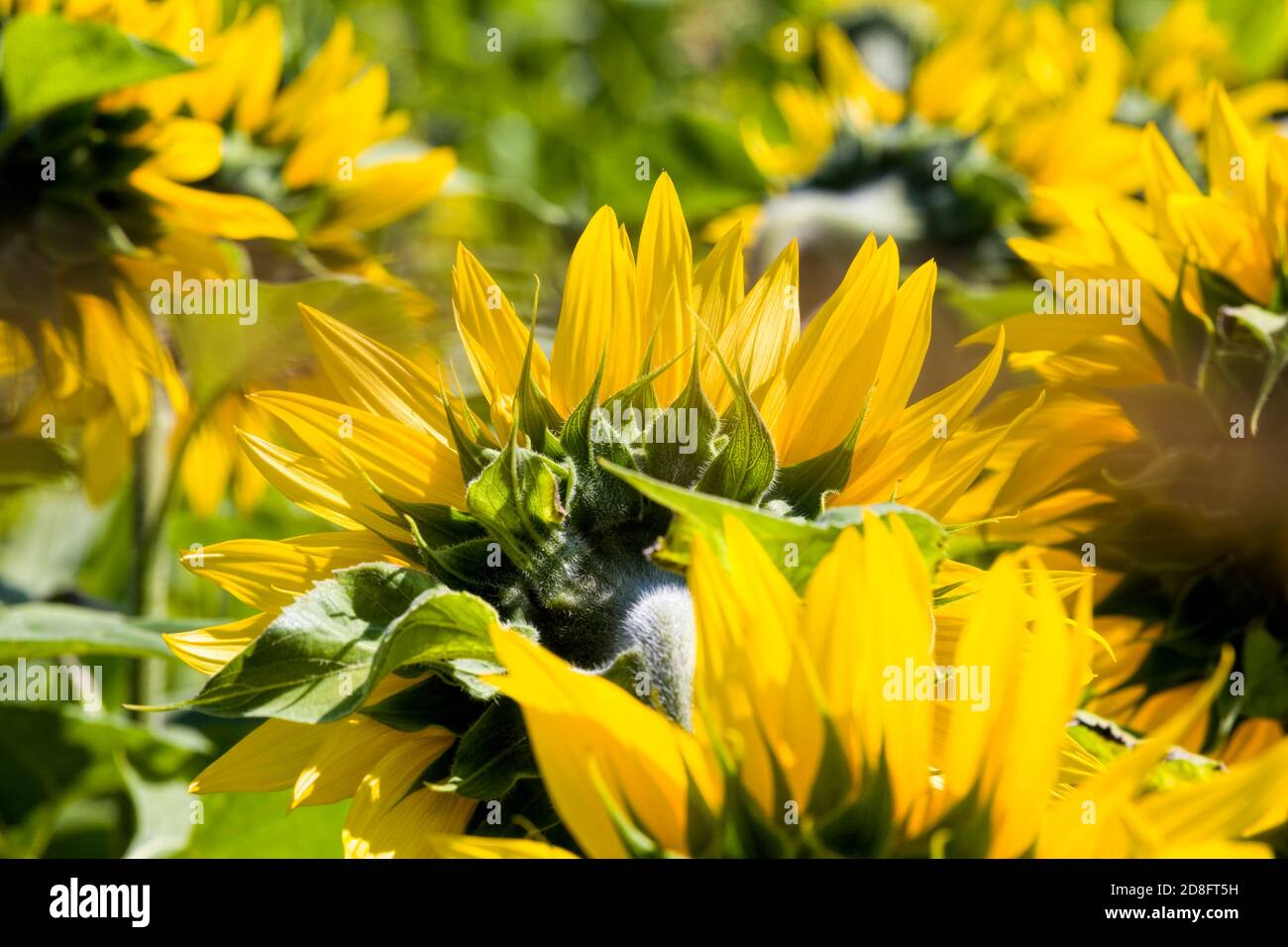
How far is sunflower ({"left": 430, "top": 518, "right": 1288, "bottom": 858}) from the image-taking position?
453 millimetres

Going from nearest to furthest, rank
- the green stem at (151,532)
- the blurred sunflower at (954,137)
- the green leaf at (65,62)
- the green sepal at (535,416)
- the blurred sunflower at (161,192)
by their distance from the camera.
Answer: the green sepal at (535,416)
the green leaf at (65,62)
the blurred sunflower at (161,192)
the green stem at (151,532)
the blurred sunflower at (954,137)

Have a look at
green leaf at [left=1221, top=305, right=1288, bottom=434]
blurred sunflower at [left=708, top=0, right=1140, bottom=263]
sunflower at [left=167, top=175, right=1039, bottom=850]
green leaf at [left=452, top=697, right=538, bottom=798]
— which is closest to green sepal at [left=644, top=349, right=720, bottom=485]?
sunflower at [left=167, top=175, right=1039, bottom=850]

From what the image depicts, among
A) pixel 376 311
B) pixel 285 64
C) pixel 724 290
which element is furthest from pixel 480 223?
pixel 724 290

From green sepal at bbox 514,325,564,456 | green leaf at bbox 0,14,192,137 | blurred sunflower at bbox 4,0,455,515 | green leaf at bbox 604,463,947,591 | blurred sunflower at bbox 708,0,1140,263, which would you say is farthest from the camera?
blurred sunflower at bbox 708,0,1140,263

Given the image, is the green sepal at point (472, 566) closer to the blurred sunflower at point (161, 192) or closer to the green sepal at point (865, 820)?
the green sepal at point (865, 820)

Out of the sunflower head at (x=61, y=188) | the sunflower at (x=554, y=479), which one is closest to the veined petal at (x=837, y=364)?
the sunflower at (x=554, y=479)

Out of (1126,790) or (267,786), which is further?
(267,786)

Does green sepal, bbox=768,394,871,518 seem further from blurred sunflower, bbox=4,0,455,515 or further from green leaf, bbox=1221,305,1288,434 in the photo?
blurred sunflower, bbox=4,0,455,515

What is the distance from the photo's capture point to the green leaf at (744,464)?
54 centimetres

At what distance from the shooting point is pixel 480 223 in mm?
1247

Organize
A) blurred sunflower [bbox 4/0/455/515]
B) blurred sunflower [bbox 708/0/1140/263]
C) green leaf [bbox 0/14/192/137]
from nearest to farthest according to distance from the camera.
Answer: green leaf [bbox 0/14/192/137] → blurred sunflower [bbox 4/0/455/515] → blurred sunflower [bbox 708/0/1140/263]
